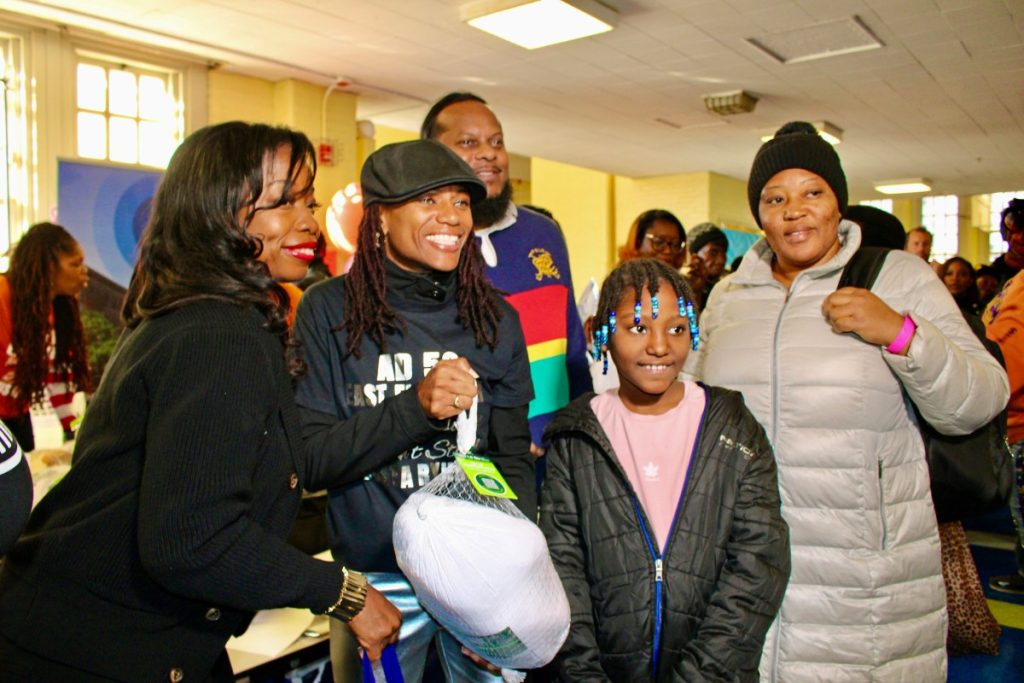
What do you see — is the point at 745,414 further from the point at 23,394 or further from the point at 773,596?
the point at 23,394

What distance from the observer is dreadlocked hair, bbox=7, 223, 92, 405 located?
149 inches

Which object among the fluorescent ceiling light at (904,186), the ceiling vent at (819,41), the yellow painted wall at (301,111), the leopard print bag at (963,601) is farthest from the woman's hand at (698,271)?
the fluorescent ceiling light at (904,186)

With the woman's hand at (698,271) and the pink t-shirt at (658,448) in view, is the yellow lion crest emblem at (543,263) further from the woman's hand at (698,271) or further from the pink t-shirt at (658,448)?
the woman's hand at (698,271)

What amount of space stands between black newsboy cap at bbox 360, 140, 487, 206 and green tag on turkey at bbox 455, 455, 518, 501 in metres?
0.62

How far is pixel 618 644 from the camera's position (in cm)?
173

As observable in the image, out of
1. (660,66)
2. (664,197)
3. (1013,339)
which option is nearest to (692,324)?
(1013,339)

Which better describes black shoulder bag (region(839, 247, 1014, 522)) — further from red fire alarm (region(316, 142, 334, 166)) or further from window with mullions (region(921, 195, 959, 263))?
window with mullions (region(921, 195, 959, 263))

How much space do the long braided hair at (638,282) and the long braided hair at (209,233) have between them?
0.90 meters

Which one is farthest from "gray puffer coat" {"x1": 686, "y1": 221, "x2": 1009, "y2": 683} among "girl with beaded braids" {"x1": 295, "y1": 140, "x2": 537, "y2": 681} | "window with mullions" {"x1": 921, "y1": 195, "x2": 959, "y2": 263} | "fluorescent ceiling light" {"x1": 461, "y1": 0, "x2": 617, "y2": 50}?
"window with mullions" {"x1": 921, "y1": 195, "x2": 959, "y2": 263}

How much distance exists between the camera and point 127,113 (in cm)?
664

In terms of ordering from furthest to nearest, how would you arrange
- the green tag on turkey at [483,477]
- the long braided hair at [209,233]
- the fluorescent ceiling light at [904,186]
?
the fluorescent ceiling light at [904,186] < the green tag on turkey at [483,477] < the long braided hair at [209,233]

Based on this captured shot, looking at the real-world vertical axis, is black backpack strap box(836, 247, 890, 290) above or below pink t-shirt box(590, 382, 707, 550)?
above

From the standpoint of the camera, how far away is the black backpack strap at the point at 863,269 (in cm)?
193

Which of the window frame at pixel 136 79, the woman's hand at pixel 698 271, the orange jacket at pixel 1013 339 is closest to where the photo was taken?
the orange jacket at pixel 1013 339
